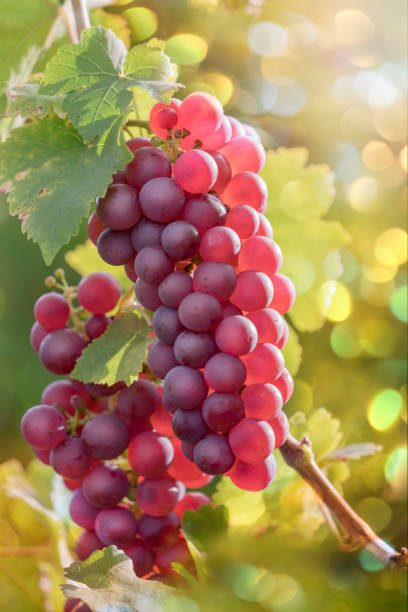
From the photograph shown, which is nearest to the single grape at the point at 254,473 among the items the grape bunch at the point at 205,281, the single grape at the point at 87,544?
the grape bunch at the point at 205,281

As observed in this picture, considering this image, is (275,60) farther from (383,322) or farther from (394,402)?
(394,402)

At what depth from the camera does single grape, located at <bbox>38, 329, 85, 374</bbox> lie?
22.1 inches

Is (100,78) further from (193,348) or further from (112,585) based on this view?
(112,585)

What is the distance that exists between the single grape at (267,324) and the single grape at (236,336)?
0.9 inches

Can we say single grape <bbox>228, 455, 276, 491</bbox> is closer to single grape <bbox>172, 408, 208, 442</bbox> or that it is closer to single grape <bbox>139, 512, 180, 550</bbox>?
single grape <bbox>172, 408, 208, 442</bbox>

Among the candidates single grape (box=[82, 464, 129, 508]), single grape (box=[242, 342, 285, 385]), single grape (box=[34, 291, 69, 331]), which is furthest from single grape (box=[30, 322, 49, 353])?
single grape (box=[242, 342, 285, 385])

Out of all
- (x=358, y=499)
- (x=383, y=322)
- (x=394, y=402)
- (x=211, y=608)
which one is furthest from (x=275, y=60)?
(x=211, y=608)

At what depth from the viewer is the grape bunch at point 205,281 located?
0.43 metres

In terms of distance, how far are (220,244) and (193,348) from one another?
0.25ft

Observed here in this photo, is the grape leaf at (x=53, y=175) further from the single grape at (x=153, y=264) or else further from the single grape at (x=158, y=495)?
the single grape at (x=158, y=495)

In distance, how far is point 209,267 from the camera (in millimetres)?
430

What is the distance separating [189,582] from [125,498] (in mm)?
110

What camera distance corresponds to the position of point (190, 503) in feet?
2.05

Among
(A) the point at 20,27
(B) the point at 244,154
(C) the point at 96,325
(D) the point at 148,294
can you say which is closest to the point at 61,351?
(C) the point at 96,325
